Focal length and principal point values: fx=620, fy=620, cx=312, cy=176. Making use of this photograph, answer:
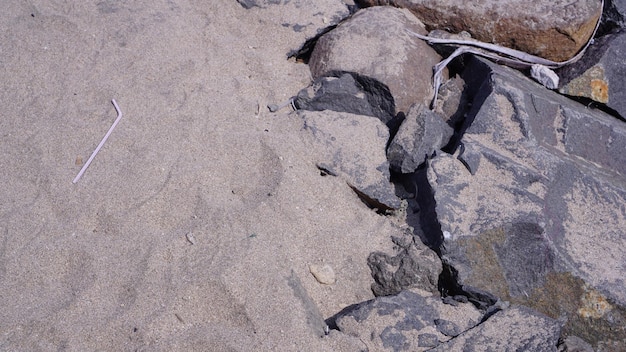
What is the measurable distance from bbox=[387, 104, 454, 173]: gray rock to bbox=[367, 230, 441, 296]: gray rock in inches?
20.0

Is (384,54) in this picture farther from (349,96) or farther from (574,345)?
(574,345)

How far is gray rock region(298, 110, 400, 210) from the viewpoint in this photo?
2.84 metres

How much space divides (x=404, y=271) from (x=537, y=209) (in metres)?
0.65

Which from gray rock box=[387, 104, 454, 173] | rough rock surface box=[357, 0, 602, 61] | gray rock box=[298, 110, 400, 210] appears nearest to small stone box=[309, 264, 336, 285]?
gray rock box=[298, 110, 400, 210]

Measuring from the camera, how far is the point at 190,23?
12.0 feet

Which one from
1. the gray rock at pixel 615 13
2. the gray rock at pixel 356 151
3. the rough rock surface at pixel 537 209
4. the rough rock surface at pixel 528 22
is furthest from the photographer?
the gray rock at pixel 615 13

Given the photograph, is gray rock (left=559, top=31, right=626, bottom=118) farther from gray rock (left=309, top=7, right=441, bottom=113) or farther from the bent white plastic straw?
the bent white plastic straw

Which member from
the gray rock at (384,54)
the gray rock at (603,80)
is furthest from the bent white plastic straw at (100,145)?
the gray rock at (603,80)

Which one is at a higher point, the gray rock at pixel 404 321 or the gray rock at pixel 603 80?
the gray rock at pixel 603 80

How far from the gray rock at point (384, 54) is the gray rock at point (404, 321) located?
119cm

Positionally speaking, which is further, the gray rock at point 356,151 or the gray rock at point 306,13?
the gray rock at point 306,13

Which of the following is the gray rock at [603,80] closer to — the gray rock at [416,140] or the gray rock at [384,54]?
the gray rock at [384,54]

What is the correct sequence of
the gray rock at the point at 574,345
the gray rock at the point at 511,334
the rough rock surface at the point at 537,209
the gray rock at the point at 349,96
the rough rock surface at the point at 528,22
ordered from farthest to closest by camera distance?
1. the rough rock surface at the point at 528,22
2. the gray rock at the point at 349,96
3. the rough rock surface at the point at 537,209
4. the gray rock at the point at 574,345
5. the gray rock at the point at 511,334

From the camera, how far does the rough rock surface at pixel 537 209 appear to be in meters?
2.50
